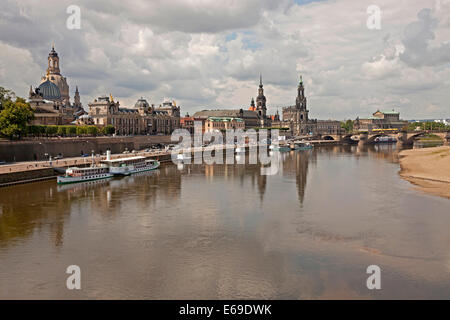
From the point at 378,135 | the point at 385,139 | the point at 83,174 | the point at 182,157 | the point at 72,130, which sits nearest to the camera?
the point at 83,174

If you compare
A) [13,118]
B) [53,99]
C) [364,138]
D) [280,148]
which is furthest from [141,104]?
[364,138]

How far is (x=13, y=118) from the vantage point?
6353 centimetres

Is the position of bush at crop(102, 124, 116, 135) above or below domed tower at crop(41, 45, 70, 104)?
below

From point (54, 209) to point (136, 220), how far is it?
941 centimetres

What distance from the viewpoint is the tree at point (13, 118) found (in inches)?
2454

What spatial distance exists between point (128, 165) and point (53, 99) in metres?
77.7

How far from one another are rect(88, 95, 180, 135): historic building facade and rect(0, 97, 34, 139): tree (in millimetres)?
46701

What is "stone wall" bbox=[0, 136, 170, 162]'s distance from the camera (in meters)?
62.2

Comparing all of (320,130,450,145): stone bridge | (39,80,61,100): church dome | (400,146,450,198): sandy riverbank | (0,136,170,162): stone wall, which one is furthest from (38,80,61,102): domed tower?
(320,130,450,145): stone bridge

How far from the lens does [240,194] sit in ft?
149

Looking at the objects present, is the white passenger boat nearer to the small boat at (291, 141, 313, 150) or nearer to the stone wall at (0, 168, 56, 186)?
the stone wall at (0, 168, 56, 186)

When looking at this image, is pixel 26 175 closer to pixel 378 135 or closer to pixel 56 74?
pixel 56 74
